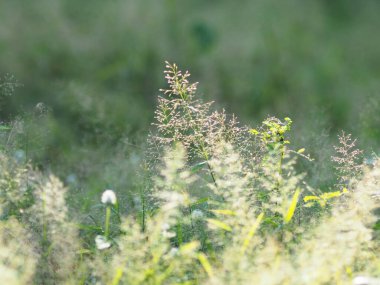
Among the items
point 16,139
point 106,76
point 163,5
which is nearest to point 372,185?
point 16,139

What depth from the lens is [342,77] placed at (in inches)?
204

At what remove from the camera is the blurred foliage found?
169 inches

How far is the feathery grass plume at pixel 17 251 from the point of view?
1994 mm

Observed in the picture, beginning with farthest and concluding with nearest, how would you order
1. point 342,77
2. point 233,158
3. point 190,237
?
point 342,77
point 190,237
point 233,158

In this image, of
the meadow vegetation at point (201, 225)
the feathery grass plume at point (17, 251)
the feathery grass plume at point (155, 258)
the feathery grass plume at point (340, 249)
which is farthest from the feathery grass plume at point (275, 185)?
the feathery grass plume at point (17, 251)

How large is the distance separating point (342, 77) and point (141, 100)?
1.60 m

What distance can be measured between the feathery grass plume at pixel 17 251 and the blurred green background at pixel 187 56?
1195 millimetres

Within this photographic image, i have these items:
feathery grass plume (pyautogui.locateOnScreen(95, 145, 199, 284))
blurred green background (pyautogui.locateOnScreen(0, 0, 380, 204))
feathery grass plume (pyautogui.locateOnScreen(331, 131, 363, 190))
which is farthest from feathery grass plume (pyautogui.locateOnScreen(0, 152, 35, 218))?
feathery grass plume (pyautogui.locateOnScreen(331, 131, 363, 190))

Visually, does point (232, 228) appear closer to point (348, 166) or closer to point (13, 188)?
point (348, 166)

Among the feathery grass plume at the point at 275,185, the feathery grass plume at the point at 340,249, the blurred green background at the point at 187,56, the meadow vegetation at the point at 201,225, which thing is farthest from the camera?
the blurred green background at the point at 187,56

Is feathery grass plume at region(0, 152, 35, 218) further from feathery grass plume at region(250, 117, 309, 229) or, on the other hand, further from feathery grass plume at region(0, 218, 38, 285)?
feathery grass plume at region(250, 117, 309, 229)

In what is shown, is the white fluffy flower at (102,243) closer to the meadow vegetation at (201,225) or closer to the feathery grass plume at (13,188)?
the meadow vegetation at (201,225)

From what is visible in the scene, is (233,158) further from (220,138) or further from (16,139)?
(16,139)

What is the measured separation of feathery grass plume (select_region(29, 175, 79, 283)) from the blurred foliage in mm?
1383
